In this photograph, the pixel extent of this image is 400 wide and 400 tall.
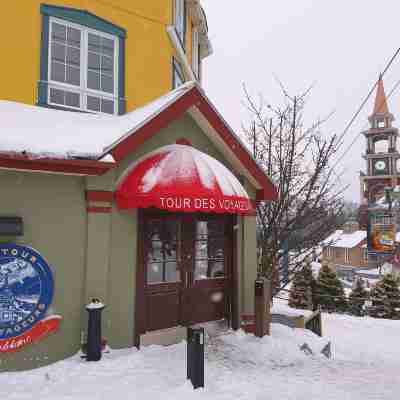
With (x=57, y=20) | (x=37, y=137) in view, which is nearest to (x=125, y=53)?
(x=57, y=20)

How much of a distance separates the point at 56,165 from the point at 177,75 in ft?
19.2

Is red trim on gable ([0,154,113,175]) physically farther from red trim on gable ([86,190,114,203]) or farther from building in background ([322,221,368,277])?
building in background ([322,221,368,277])

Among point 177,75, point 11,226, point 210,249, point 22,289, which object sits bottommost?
point 22,289

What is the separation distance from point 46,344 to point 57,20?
265 inches

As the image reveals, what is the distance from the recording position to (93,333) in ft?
18.5

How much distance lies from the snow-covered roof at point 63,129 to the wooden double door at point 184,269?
5.39 feet

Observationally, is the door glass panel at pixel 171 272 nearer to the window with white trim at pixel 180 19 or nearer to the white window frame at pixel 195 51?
the window with white trim at pixel 180 19

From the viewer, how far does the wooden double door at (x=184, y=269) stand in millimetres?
6754

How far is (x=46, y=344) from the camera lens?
5.58m

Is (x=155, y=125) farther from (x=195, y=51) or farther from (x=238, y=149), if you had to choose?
(x=195, y=51)

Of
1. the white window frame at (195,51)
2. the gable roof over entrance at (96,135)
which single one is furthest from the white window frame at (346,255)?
the gable roof over entrance at (96,135)

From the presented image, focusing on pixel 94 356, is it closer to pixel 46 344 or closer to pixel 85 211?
pixel 46 344

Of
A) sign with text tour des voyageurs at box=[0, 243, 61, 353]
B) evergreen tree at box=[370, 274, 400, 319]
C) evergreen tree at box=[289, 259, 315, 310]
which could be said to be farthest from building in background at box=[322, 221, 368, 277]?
sign with text tour des voyageurs at box=[0, 243, 61, 353]

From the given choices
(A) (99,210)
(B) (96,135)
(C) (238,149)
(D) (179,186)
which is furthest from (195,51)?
(A) (99,210)
